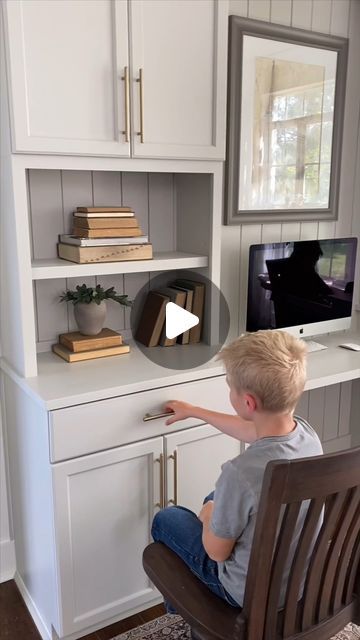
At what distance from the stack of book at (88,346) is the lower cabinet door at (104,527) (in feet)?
1.22

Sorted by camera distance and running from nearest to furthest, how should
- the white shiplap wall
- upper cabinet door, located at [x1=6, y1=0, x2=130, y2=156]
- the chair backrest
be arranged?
the chair backrest, upper cabinet door, located at [x1=6, y1=0, x2=130, y2=156], the white shiplap wall

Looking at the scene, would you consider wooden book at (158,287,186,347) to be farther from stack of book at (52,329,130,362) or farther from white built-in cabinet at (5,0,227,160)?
white built-in cabinet at (5,0,227,160)

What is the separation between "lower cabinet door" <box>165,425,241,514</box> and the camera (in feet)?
6.12

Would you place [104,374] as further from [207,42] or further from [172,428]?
[207,42]

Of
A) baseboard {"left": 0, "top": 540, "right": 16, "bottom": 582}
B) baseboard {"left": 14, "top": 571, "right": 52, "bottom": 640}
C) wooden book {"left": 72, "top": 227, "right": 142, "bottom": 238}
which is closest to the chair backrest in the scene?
baseboard {"left": 14, "top": 571, "right": 52, "bottom": 640}

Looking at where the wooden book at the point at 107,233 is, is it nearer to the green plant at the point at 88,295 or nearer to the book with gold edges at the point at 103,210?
the book with gold edges at the point at 103,210

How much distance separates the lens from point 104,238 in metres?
1.88

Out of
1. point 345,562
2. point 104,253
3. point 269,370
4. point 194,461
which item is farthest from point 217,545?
point 104,253

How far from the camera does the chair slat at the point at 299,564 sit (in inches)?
43.7

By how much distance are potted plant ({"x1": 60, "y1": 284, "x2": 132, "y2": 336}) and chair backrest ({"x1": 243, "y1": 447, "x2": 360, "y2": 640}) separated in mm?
1077

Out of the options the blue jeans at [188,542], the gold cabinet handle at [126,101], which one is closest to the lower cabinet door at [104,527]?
the blue jeans at [188,542]

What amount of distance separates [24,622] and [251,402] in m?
1.32

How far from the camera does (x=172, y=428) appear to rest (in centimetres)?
185

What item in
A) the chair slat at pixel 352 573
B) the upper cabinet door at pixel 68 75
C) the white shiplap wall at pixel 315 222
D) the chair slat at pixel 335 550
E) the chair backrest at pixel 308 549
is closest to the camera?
the chair backrest at pixel 308 549
